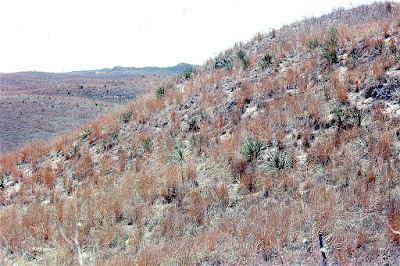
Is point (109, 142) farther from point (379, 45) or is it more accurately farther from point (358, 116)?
point (379, 45)

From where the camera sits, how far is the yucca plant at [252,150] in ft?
21.7

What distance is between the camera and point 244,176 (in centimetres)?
606

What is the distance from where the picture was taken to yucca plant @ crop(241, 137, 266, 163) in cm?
662

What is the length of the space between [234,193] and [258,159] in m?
1.14

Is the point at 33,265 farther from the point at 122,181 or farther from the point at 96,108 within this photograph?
the point at 96,108

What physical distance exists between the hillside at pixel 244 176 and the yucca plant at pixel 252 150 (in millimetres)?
36

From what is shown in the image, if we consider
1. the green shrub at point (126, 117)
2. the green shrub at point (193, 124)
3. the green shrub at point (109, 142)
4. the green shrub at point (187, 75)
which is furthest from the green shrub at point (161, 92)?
the green shrub at point (193, 124)

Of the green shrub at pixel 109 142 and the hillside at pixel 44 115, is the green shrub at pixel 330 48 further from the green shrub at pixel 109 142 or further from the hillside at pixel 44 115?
the hillside at pixel 44 115

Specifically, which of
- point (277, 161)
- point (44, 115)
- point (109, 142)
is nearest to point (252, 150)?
point (277, 161)

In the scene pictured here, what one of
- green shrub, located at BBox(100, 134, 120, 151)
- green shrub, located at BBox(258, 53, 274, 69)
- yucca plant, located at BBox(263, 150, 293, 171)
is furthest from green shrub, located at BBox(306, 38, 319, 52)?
green shrub, located at BBox(100, 134, 120, 151)

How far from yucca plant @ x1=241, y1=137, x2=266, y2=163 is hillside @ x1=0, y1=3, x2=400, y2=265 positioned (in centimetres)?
4

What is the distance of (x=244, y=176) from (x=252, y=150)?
0.86 meters

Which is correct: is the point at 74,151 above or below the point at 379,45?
below

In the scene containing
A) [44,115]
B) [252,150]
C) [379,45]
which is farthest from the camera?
[44,115]
